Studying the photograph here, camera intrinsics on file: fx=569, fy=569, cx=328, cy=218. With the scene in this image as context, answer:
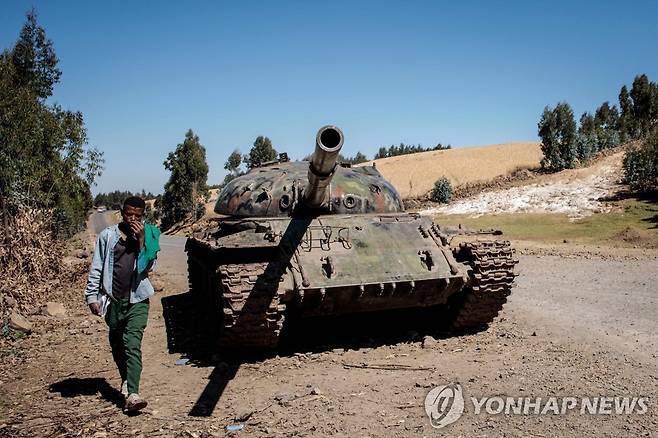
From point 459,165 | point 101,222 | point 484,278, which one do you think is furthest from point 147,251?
point 101,222

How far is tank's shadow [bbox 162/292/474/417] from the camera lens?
24.2ft

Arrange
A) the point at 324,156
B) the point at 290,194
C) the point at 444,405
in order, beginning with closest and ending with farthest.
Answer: the point at 444,405, the point at 324,156, the point at 290,194

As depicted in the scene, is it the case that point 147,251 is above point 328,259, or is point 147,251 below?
above

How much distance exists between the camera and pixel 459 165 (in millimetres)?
51781

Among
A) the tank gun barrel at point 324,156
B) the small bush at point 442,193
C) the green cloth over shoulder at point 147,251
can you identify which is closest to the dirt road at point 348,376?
the green cloth over shoulder at point 147,251

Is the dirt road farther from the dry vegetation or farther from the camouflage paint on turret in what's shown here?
the camouflage paint on turret

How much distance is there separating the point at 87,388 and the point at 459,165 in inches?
1899

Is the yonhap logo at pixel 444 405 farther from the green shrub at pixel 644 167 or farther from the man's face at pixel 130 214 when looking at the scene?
the green shrub at pixel 644 167

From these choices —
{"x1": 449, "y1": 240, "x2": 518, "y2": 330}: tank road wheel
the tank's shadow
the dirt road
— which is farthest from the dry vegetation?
{"x1": 449, "y1": 240, "x2": 518, "y2": 330}: tank road wheel

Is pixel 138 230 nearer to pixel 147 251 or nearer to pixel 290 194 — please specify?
pixel 147 251

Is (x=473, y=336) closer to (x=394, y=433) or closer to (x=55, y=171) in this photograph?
(x=394, y=433)

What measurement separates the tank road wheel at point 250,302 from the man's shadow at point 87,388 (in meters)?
1.35

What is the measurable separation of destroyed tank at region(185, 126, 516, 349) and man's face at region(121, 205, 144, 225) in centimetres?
142

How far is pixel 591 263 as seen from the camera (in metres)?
15.3
